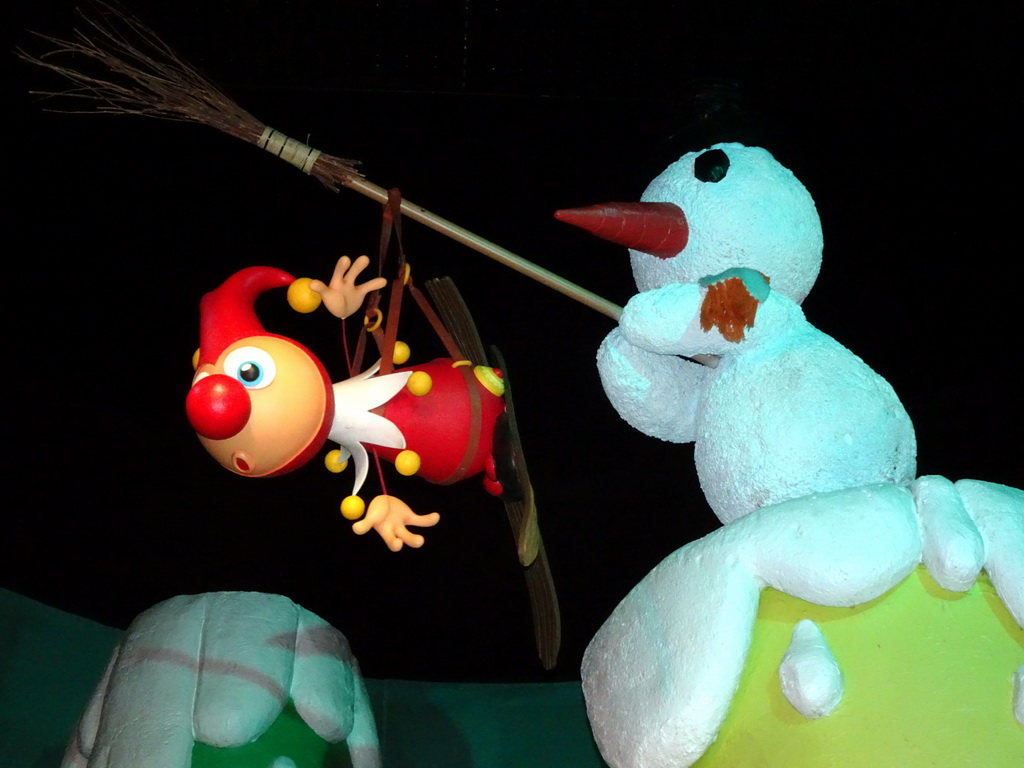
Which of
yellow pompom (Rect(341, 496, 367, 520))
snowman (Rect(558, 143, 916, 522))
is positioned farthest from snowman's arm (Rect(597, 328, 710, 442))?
yellow pompom (Rect(341, 496, 367, 520))

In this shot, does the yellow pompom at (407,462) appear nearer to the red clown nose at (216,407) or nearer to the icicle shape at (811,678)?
→ the red clown nose at (216,407)

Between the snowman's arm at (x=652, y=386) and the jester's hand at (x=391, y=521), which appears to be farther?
the snowman's arm at (x=652, y=386)

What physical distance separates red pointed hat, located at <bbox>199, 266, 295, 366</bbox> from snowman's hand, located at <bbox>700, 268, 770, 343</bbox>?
1.55ft

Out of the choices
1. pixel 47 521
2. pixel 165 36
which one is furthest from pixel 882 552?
pixel 47 521

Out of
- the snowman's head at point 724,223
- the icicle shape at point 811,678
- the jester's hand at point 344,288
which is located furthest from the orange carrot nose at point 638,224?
the icicle shape at point 811,678

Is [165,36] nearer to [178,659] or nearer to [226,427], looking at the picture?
[226,427]

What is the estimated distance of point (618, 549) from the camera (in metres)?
1.86

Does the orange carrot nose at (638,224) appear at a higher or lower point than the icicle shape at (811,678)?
higher

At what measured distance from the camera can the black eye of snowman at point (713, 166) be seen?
135cm

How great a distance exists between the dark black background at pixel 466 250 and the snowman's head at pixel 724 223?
8 centimetres

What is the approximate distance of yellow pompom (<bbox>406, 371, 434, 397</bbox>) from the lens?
1.25m

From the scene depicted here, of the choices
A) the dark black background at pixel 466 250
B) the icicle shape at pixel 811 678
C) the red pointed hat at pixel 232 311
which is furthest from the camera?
the dark black background at pixel 466 250

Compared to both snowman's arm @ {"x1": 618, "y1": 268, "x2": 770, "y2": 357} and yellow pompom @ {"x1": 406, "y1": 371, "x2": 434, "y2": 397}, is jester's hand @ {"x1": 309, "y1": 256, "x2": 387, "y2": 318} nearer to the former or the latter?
yellow pompom @ {"x1": 406, "y1": 371, "x2": 434, "y2": 397}

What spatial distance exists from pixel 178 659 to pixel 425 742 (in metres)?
0.57
